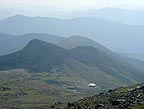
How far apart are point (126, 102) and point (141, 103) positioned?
9.04 meters

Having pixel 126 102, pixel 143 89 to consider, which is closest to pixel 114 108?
pixel 126 102

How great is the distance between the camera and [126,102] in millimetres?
123500

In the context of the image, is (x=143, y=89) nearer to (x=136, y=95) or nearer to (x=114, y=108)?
(x=136, y=95)

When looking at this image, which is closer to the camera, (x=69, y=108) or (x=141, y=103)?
(x=141, y=103)

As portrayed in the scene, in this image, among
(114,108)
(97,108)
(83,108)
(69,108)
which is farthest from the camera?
(69,108)

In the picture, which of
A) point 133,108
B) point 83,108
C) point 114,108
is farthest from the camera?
point 83,108

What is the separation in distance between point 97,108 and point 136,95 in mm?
14260

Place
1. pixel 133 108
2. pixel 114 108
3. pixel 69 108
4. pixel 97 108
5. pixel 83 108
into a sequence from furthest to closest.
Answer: pixel 69 108 → pixel 83 108 → pixel 97 108 → pixel 114 108 → pixel 133 108

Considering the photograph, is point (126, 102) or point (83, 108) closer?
point (126, 102)

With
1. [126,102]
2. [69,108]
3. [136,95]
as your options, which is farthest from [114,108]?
[69,108]

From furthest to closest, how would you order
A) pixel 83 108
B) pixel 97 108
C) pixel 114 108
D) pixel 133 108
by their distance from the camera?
pixel 83 108
pixel 97 108
pixel 114 108
pixel 133 108

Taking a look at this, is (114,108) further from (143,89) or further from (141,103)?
(143,89)

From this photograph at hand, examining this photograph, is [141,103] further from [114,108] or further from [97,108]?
[97,108]

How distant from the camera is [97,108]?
131 meters
